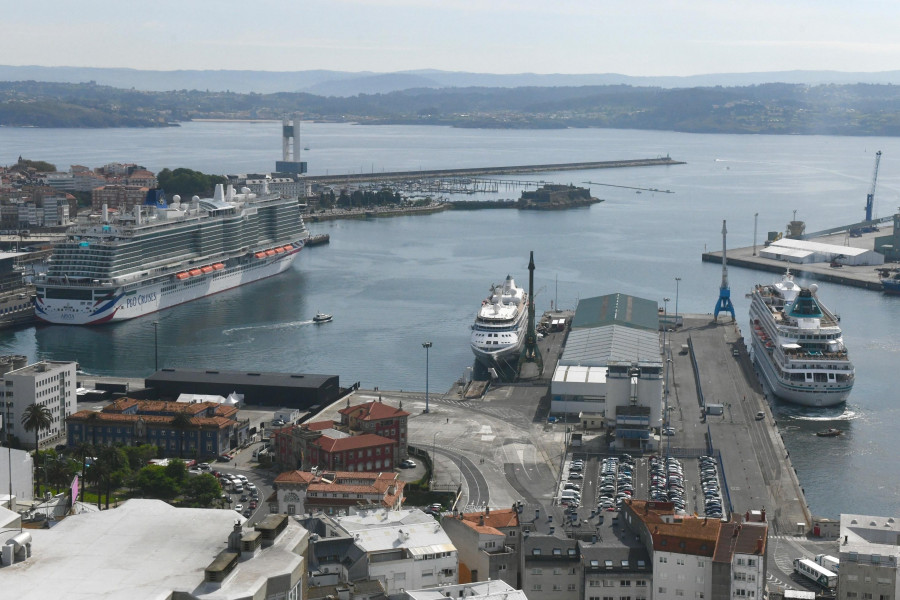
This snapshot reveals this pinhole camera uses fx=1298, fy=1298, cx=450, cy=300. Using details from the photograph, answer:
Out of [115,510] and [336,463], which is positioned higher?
[115,510]

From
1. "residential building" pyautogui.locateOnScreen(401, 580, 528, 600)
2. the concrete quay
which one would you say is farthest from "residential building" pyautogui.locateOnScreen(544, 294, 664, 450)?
the concrete quay

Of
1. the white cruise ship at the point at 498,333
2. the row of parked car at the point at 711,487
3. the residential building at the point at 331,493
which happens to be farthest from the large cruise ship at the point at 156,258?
the row of parked car at the point at 711,487

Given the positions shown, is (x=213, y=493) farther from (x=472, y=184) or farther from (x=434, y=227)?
(x=472, y=184)

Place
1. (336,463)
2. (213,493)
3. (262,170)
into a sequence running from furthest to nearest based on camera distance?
(262,170) < (336,463) < (213,493)

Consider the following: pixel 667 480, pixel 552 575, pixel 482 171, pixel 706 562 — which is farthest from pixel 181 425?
pixel 482 171

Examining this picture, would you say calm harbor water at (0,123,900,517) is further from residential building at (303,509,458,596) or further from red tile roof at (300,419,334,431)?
residential building at (303,509,458,596)

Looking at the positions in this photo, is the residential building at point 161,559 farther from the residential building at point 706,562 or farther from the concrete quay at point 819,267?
the concrete quay at point 819,267

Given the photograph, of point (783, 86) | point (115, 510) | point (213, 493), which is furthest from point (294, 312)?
point (783, 86)
